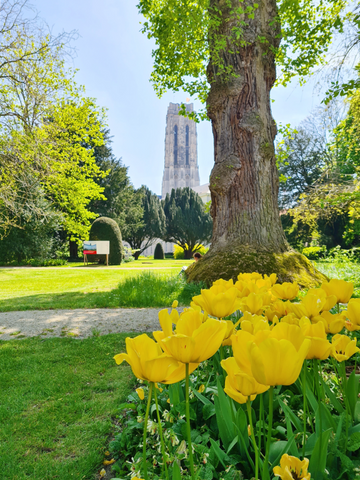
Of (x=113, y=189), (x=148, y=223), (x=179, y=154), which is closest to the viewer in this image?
(x=113, y=189)

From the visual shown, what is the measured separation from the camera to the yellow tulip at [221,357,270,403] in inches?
25.4

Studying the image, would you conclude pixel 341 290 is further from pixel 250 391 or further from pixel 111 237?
pixel 111 237

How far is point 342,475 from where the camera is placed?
896 millimetres

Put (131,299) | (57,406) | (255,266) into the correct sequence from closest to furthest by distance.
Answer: (57,406) < (255,266) < (131,299)

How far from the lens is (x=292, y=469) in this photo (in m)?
0.66

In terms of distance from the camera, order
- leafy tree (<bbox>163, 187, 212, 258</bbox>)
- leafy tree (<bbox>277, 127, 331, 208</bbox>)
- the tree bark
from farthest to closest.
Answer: leafy tree (<bbox>163, 187, 212, 258</bbox>) → leafy tree (<bbox>277, 127, 331, 208</bbox>) → the tree bark

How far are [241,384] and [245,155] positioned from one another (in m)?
5.43

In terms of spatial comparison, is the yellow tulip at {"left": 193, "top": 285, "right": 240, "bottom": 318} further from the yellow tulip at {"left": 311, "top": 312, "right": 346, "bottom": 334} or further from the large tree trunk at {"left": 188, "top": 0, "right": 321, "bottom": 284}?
the large tree trunk at {"left": 188, "top": 0, "right": 321, "bottom": 284}

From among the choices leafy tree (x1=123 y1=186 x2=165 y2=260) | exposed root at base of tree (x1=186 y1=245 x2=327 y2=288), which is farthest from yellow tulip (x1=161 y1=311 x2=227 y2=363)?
leafy tree (x1=123 y1=186 x2=165 y2=260)

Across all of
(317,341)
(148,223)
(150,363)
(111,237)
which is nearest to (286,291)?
(317,341)

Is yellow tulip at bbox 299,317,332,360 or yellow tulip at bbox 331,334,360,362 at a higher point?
yellow tulip at bbox 299,317,332,360

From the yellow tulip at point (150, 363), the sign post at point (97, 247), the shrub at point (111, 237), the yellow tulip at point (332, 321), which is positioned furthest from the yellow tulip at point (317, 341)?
the shrub at point (111, 237)

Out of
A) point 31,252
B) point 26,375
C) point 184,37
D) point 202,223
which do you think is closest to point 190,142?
point 202,223

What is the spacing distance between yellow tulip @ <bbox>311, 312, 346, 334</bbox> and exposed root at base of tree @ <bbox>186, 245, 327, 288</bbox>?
11.4ft
